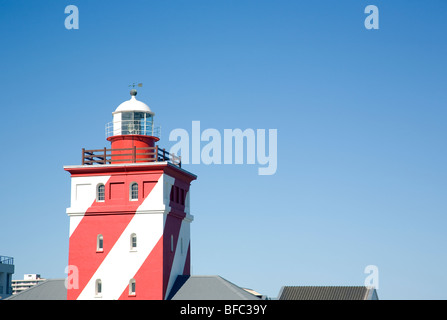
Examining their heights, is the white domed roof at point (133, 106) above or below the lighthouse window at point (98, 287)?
above

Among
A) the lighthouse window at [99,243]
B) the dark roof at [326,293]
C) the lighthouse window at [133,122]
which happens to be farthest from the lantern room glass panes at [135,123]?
the dark roof at [326,293]

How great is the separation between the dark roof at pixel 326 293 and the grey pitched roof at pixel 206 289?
9.23m

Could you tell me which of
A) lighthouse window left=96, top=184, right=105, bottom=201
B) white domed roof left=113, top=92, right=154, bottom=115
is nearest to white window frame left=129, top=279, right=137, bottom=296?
lighthouse window left=96, top=184, right=105, bottom=201

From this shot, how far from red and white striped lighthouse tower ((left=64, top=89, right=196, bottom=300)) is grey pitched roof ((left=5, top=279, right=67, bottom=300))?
166cm

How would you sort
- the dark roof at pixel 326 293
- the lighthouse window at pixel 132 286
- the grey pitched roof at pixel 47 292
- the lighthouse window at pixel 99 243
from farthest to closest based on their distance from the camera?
the dark roof at pixel 326 293, the grey pitched roof at pixel 47 292, the lighthouse window at pixel 99 243, the lighthouse window at pixel 132 286

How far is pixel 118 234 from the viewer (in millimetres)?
61375

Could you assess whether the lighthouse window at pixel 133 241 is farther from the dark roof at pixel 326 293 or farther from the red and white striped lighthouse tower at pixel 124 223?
the dark roof at pixel 326 293

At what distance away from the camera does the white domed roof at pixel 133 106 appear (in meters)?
64.1

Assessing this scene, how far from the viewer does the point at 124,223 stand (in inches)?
2421
